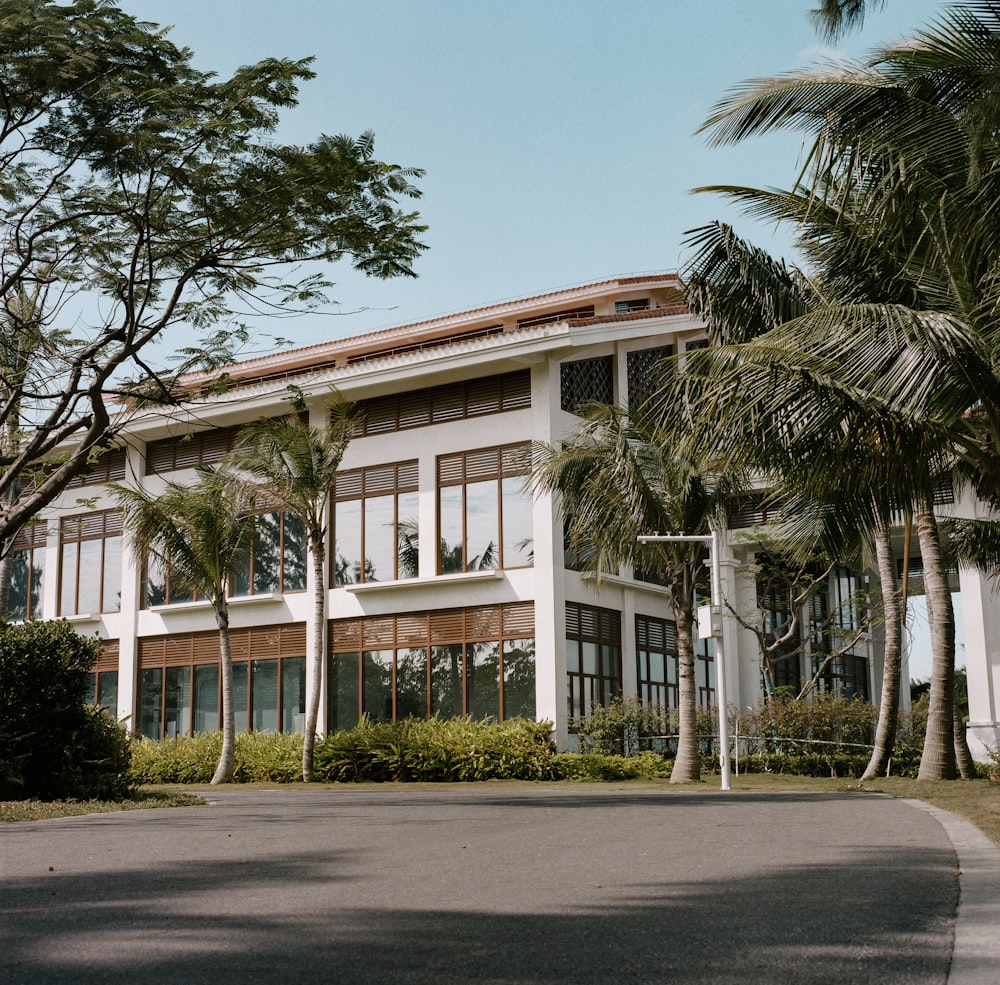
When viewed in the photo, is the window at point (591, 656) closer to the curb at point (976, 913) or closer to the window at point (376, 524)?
the window at point (376, 524)

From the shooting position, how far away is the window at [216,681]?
98.7 feet

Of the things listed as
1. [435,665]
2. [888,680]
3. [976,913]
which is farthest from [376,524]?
[976,913]

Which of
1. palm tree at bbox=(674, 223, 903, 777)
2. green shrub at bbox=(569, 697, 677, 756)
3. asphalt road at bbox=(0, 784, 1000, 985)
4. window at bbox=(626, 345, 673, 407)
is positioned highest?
window at bbox=(626, 345, 673, 407)

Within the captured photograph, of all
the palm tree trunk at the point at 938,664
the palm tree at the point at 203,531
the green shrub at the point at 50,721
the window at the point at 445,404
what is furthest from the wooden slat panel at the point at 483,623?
the green shrub at the point at 50,721

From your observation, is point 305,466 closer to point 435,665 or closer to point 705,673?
point 435,665

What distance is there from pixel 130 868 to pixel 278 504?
68.4ft

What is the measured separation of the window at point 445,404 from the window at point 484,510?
0.99 meters

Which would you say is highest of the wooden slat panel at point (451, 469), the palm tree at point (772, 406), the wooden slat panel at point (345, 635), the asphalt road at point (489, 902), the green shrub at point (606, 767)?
the wooden slat panel at point (451, 469)

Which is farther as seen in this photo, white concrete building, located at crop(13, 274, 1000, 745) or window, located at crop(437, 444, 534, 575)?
window, located at crop(437, 444, 534, 575)

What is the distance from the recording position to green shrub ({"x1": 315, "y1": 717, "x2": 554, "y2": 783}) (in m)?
25.0

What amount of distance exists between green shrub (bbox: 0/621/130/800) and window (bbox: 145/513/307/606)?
1326 cm

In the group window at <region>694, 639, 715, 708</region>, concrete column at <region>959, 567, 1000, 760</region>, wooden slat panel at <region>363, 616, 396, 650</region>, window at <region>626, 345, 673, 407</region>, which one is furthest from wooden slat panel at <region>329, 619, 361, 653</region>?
concrete column at <region>959, 567, 1000, 760</region>

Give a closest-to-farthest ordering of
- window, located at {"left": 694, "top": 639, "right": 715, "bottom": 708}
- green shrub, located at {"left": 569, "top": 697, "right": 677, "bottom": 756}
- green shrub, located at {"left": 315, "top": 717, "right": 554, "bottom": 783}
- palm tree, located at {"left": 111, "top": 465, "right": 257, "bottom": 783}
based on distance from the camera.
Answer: green shrub, located at {"left": 315, "top": 717, "right": 554, "bottom": 783}, palm tree, located at {"left": 111, "top": 465, "right": 257, "bottom": 783}, green shrub, located at {"left": 569, "top": 697, "right": 677, "bottom": 756}, window, located at {"left": 694, "top": 639, "right": 715, "bottom": 708}

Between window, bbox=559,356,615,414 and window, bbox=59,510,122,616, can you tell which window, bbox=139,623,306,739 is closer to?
window, bbox=59,510,122,616
